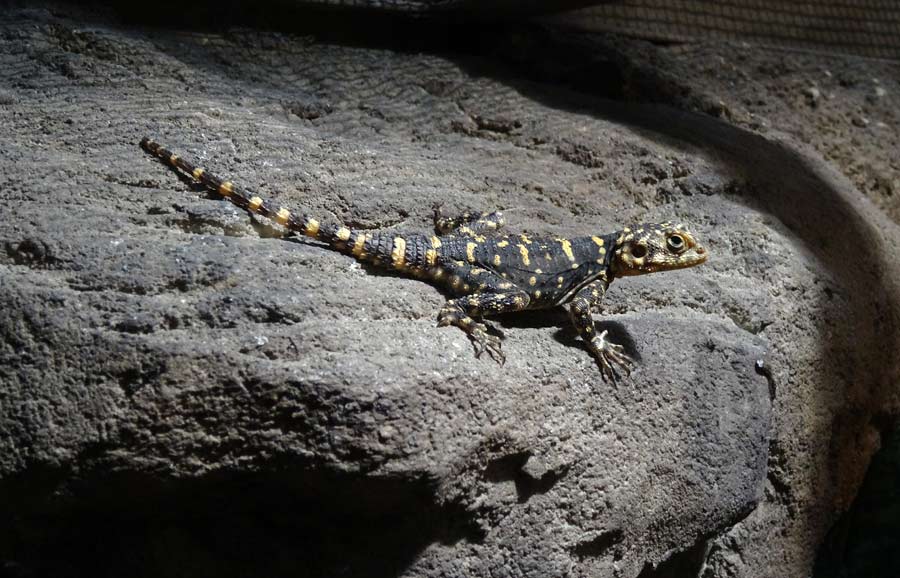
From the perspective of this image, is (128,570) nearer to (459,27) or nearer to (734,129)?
(459,27)

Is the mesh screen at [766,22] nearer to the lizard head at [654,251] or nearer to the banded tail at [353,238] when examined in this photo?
the lizard head at [654,251]

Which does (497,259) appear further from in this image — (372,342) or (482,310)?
(372,342)

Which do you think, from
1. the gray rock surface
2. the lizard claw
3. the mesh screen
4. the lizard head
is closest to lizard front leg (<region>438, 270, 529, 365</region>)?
the lizard claw

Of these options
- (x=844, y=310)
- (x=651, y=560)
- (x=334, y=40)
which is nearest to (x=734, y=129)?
(x=844, y=310)

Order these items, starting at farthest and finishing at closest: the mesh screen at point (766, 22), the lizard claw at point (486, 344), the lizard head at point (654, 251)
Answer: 1. the mesh screen at point (766, 22)
2. the lizard head at point (654, 251)
3. the lizard claw at point (486, 344)

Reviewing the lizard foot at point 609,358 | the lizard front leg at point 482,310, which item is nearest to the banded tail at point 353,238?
the lizard front leg at point 482,310

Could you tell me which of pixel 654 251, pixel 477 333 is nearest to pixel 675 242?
pixel 654 251

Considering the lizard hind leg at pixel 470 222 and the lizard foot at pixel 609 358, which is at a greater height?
the lizard hind leg at pixel 470 222
